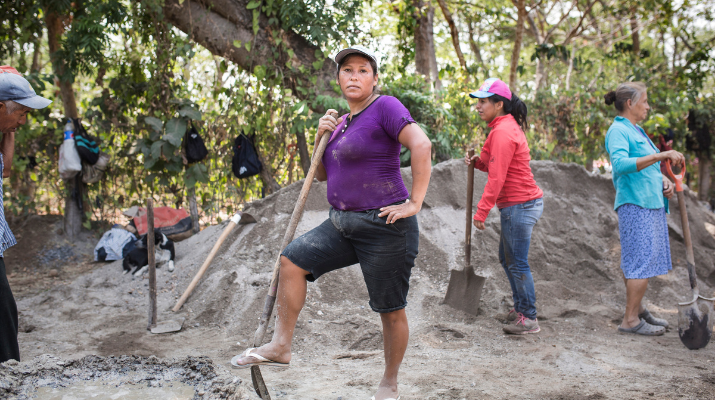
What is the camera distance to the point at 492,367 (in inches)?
128

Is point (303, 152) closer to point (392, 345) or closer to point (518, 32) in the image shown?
point (518, 32)

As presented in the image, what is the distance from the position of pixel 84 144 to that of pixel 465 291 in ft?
16.9

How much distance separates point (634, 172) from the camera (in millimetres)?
3797

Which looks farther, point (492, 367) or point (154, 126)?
point (154, 126)

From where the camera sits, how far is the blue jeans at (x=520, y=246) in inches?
150

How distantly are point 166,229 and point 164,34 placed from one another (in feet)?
8.10

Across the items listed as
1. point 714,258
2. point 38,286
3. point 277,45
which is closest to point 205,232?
point 38,286

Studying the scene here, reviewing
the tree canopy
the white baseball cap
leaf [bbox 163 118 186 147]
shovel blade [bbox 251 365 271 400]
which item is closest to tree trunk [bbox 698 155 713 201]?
the tree canopy

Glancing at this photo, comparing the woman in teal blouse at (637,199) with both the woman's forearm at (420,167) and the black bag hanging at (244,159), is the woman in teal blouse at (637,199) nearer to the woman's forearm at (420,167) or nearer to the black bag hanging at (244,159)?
the woman's forearm at (420,167)

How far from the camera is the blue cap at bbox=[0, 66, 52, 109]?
2.60 metres

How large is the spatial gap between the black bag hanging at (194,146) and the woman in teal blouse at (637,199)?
15.6 ft

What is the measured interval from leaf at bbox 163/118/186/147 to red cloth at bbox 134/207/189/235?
0.86 meters

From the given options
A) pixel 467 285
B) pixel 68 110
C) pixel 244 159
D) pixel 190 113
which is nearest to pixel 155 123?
pixel 190 113

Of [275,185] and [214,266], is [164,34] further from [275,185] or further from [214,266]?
[214,266]
